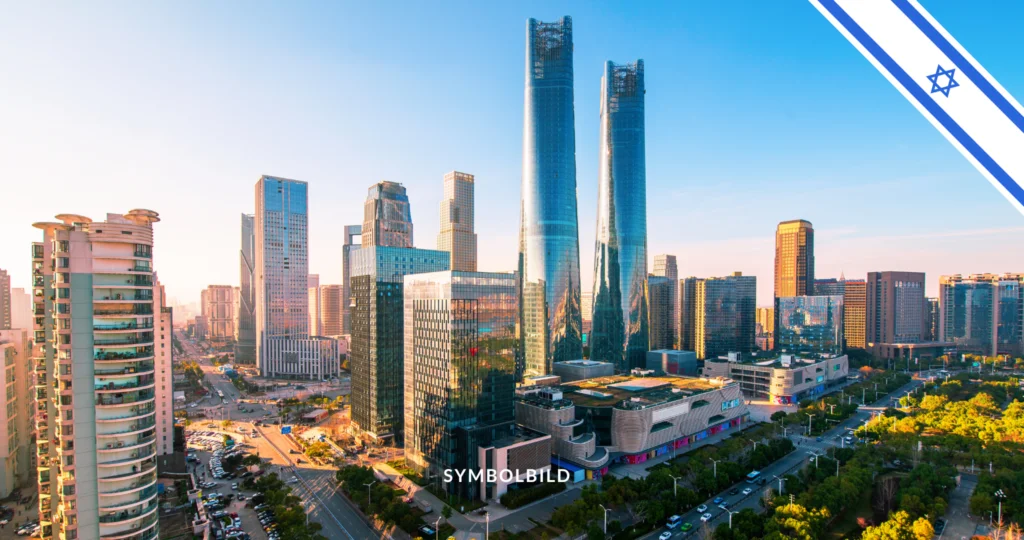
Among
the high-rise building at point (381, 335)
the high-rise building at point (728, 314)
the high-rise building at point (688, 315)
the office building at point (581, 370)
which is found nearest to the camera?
the high-rise building at point (381, 335)

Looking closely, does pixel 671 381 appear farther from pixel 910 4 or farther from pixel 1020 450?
pixel 910 4

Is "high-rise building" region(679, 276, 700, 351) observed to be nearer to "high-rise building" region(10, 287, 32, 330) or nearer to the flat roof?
the flat roof

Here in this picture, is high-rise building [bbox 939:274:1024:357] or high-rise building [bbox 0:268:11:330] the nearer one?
high-rise building [bbox 0:268:11:330]

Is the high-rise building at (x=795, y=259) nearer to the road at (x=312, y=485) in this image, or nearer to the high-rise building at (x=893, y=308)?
the high-rise building at (x=893, y=308)

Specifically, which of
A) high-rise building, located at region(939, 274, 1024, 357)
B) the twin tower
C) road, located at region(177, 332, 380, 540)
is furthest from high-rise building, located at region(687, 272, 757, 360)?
road, located at region(177, 332, 380, 540)

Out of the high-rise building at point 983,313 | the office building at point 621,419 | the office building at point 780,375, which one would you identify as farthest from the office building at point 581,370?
the high-rise building at point 983,313

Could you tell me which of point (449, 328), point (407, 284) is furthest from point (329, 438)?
point (449, 328)

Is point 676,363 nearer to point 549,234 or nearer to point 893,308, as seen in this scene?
point 549,234

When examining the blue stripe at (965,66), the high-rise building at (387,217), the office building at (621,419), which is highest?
the high-rise building at (387,217)

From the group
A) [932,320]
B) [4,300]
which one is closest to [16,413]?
[4,300]
